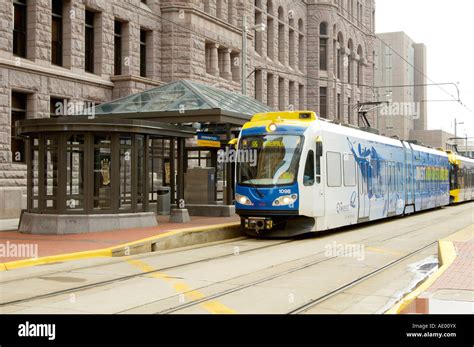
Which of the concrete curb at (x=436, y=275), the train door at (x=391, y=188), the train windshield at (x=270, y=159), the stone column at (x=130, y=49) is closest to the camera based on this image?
the concrete curb at (x=436, y=275)

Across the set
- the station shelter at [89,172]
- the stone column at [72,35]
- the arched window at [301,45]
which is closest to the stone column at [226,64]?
the stone column at [72,35]

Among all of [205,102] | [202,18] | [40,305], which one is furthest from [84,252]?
[202,18]

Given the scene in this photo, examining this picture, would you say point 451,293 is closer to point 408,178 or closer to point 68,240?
point 68,240

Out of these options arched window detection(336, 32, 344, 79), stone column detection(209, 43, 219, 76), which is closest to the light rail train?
stone column detection(209, 43, 219, 76)

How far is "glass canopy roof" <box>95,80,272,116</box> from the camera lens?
75.7 feet

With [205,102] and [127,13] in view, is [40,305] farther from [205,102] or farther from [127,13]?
[127,13]

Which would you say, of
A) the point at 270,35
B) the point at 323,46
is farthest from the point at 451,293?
the point at 323,46

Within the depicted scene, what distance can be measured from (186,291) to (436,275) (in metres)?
3.91

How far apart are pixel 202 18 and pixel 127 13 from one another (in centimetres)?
489

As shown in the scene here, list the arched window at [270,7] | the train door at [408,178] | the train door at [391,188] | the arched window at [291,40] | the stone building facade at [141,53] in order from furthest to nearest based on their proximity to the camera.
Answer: the arched window at [291,40] → the arched window at [270,7] → the train door at [408,178] → the train door at [391,188] → the stone building facade at [141,53]

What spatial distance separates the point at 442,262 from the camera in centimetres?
1220

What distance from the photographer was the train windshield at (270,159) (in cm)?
1752

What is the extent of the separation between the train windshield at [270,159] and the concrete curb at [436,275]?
14.7ft

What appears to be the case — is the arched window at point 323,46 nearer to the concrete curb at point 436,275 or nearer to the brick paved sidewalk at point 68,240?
the brick paved sidewalk at point 68,240
